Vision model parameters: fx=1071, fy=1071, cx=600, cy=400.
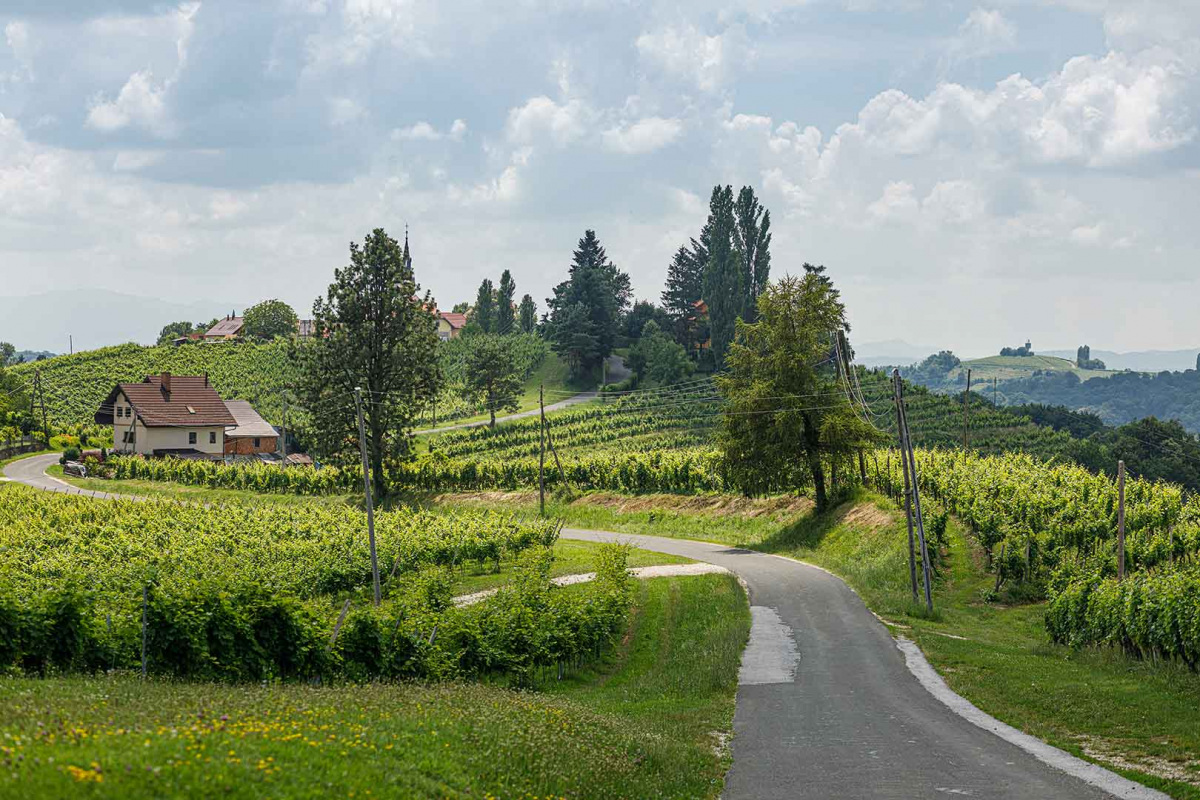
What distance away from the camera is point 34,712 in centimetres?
1171

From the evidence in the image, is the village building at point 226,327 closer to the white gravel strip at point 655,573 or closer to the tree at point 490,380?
the tree at point 490,380

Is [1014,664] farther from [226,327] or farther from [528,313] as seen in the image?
[226,327]

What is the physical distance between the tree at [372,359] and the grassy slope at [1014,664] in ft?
83.2

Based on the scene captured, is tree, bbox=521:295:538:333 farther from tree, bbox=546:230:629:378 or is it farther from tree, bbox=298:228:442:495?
tree, bbox=298:228:442:495

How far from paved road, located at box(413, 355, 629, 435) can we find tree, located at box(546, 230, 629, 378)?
246 centimetres

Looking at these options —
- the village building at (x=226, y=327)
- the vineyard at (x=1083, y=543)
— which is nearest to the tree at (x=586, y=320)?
the vineyard at (x=1083, y=543)

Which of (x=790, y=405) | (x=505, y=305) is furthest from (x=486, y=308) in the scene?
(x=790, y=405)

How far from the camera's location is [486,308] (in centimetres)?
15562

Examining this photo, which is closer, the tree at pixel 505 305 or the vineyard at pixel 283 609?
the vineyard at pixel 283 609

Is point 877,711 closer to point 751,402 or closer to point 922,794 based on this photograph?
point 922,794

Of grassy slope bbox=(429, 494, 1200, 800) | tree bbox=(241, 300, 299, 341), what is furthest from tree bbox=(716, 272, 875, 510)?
tree bbox=(241, 300, 299, 341)

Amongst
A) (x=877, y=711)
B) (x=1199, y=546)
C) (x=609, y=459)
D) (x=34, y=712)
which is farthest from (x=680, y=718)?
(x=609, y=459)

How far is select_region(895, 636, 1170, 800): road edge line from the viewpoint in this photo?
51.1ft

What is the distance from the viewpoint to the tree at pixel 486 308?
504ft
